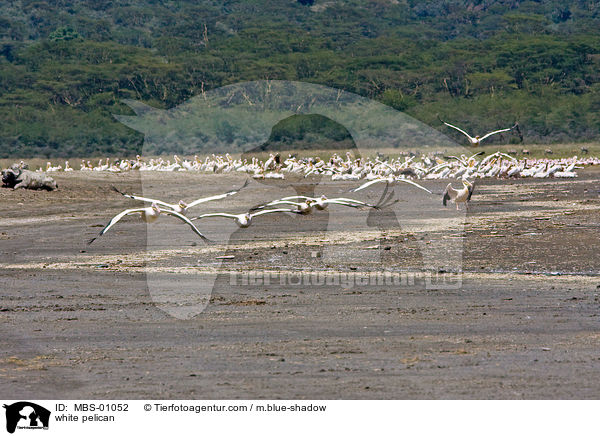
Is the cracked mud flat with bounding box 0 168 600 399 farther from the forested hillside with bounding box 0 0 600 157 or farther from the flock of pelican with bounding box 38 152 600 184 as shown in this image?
the forested hillside with bounding box 0 0 600 157

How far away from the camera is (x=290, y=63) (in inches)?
3017

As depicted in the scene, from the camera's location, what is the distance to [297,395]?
6730 mm

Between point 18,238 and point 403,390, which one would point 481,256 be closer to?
point 403,390

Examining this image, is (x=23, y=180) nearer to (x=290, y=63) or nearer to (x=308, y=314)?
(x=308, y=314)

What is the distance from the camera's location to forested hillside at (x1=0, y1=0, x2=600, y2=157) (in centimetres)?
5897
